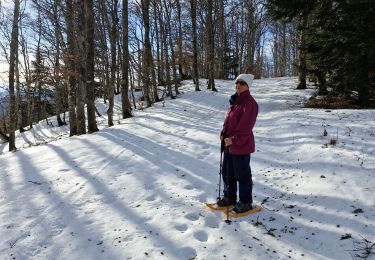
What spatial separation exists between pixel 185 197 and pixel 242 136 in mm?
1596

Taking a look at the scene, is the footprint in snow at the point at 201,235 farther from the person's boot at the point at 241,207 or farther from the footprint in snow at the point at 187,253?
the person's boot at the point at 241,207

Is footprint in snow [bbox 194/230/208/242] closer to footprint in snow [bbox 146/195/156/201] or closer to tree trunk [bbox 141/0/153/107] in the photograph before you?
footprint in snow [bbox 146/195/156/201]

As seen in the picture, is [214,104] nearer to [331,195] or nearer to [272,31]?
[331,195]

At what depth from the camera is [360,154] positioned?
21.3 ft

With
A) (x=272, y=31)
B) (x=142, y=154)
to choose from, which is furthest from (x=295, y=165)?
(x=272, y=31)

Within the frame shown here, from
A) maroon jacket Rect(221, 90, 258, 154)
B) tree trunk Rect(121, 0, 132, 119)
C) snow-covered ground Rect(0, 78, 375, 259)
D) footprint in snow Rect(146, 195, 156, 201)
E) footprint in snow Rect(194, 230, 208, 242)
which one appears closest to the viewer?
snow-covered ground Rect(0, 78, 375, 259)

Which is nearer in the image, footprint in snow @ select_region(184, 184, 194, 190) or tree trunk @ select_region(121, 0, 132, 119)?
footprint in snow @ select_region(184, 184, 194, 190)

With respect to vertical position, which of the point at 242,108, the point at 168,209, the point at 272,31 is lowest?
the point at 168,209

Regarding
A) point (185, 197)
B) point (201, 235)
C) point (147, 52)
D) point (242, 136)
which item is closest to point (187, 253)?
point (201, 235)

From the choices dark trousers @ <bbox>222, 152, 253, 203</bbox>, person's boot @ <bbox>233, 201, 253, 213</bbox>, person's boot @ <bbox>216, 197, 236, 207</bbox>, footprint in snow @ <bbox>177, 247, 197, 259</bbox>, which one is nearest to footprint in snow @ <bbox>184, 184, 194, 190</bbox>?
person's boot @ <bbox>216, 197, 236, 207</bbox>

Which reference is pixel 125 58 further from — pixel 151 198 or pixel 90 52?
pixel 151 198

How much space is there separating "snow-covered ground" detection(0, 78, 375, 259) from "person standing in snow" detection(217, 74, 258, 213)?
1.24 feet

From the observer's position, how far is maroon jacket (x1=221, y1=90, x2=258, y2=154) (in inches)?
195

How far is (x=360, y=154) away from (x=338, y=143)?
863 millimetres
